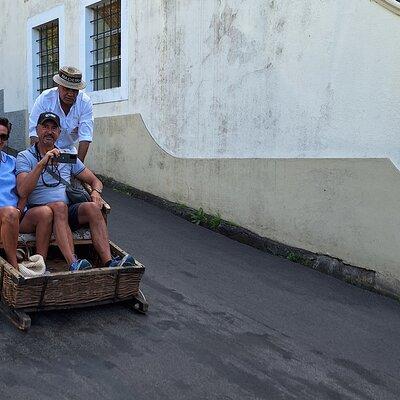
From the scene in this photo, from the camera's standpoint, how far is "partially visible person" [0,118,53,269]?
3885 millimetres

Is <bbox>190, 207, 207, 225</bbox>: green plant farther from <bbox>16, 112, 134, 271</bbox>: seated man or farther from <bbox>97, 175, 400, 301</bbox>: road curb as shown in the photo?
<bbox>16, 112, 134, 271</bbox>: seated man

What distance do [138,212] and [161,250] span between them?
166cm

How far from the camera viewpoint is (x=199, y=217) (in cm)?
732

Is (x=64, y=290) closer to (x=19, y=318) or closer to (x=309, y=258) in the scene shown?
(x=19, y=318)

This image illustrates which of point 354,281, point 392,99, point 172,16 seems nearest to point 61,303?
point 354,281

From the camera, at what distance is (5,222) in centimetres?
387

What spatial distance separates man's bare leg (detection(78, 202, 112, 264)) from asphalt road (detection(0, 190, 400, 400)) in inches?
18.2

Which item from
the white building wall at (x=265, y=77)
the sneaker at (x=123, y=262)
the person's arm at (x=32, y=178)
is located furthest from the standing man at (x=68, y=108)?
the white building wall at (x=265, y=77)

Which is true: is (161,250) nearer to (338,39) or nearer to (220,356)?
(220,356)

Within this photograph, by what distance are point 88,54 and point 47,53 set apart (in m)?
1.93

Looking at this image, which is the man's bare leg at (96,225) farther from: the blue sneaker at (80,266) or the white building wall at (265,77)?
the white building wall at (265,77)

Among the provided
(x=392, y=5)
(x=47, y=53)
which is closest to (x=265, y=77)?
(x=392, y=5)

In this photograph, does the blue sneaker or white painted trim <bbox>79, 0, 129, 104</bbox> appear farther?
white painted trim <bbox>79, 0, 129, 104</bbox>

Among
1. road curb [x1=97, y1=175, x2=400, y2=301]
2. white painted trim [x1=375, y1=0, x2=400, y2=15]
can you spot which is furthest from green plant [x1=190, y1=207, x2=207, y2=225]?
white painted trim [x1=375, y1=0, x2=400, y2=15]
